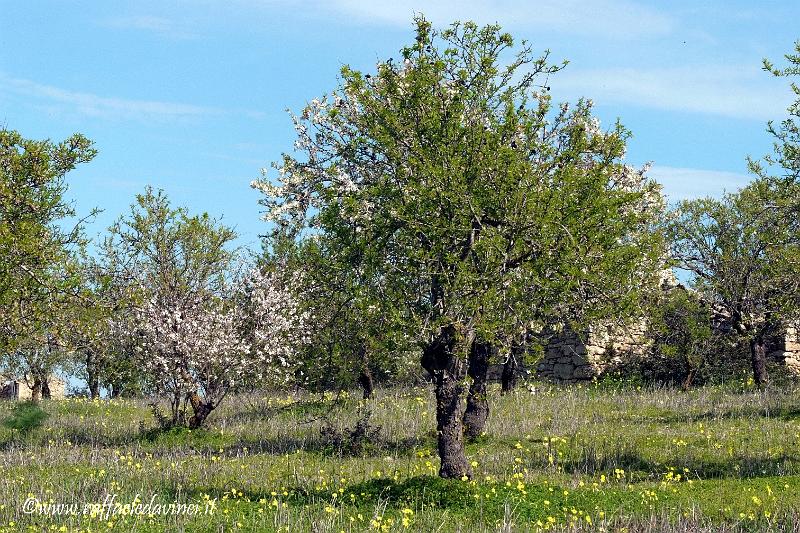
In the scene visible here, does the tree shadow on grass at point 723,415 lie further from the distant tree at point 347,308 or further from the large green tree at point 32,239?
the large green tree at point 32,239

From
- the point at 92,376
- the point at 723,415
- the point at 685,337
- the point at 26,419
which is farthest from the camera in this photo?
the point at 92,376

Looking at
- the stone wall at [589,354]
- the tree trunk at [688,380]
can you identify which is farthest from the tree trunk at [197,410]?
the tree trunk at [688,380]

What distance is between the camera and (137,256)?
29531 millimetres

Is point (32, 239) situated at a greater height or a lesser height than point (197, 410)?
greater

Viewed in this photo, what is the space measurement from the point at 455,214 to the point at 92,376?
34760 millimetres

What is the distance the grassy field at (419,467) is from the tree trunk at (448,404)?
65 centimetres

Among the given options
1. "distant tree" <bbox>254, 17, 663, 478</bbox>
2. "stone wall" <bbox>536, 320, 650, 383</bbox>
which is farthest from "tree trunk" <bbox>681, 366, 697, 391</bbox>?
"distant tree" <bbox>254, 17, 663, 478</bbox>

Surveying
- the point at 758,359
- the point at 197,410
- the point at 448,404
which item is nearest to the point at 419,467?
the point at 448,404

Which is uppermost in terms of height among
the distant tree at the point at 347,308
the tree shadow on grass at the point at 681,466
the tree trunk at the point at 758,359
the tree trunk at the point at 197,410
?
the distant tree at the point at 347,308

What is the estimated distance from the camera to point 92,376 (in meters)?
45.7

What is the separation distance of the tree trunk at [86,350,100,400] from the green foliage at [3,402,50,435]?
12.1 m

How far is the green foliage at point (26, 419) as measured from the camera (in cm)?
2906

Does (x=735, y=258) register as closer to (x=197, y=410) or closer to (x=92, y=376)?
(x=197, y=410)

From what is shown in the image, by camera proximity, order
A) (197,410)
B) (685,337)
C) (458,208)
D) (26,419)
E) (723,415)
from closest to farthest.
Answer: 1. (458,208)
2. (723,415)
3. (197,410)
4. (26,419)
5. (685,337)
